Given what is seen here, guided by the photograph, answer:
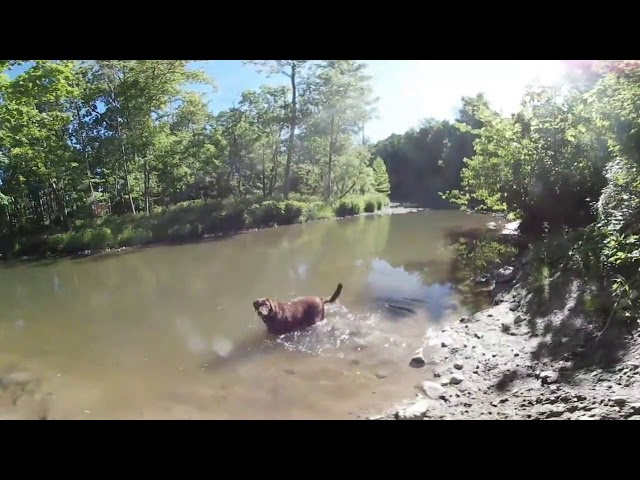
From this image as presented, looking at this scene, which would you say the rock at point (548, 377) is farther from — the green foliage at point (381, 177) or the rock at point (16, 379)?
the rock at point (16, 379)

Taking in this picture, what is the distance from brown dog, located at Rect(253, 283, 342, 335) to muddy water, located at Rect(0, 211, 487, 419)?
0.28 feet

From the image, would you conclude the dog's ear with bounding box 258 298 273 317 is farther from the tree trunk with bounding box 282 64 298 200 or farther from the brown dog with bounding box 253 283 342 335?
the tree trunk with bounding box 282 64 298 200

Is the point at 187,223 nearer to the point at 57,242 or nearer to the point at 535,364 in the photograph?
the point at 57,242

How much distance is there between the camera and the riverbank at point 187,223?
4207 mm

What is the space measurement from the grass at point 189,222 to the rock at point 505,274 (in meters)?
1.46

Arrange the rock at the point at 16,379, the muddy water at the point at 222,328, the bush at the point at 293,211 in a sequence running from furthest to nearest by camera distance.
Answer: the bush at the point at 293,211 → the rock at the point at 16,379 → the muddy water at the point at 222,328

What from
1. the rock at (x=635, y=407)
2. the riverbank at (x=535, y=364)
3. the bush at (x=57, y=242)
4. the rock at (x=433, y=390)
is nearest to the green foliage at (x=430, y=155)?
the riverbank at (x=535, y=364)

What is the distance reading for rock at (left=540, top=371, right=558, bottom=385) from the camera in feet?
7.82

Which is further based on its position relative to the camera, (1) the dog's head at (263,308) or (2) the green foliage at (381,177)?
(2) the green foliage at (381,177)

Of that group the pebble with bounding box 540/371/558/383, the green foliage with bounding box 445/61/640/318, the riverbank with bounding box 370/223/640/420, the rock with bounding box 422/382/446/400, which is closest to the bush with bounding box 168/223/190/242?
the riverbank with bounding box 370/223/640/420

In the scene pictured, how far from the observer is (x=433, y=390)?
2492mm
